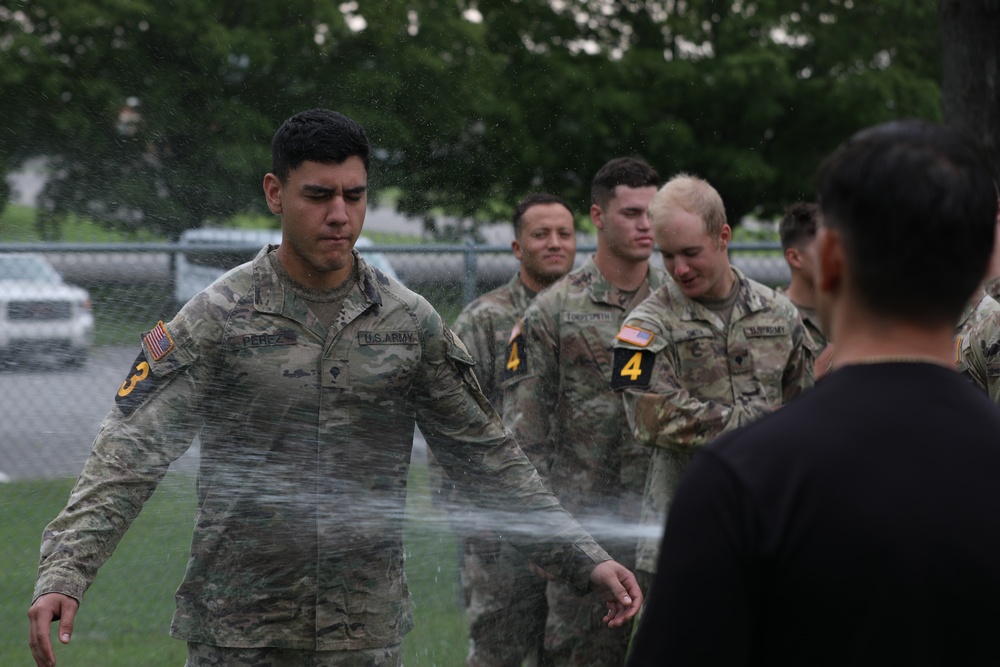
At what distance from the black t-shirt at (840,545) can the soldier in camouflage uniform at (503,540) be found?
8.57 ft

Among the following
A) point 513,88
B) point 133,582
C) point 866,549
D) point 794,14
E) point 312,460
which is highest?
point 794,14

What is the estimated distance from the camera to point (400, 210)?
33.2ft

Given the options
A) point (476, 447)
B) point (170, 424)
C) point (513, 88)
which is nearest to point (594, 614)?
point (476, 447)

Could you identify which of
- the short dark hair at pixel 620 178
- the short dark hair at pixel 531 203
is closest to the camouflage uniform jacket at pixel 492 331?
the short dark hair at pixel 531 203

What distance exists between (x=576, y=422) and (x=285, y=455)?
6.23 feet

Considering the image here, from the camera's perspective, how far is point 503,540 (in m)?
4.19

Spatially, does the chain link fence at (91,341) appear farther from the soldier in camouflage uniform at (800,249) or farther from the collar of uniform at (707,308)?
the collar of uniform at (707,308)

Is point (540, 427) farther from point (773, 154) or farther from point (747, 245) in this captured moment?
point (773, 154)

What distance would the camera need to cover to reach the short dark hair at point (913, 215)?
1392 millimetres

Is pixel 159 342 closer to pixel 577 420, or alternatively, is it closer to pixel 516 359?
pixel 516 359

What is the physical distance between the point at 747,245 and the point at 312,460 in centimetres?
572

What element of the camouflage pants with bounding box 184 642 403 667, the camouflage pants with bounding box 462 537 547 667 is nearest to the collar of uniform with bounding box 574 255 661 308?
the camouflage pants with bounding box 462 537 547 667

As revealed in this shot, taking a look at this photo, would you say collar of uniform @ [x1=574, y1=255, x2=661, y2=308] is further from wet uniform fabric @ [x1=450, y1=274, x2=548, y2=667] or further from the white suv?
the white suv

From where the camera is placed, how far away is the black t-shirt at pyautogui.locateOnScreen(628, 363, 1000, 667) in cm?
136
